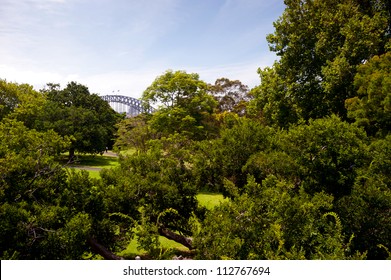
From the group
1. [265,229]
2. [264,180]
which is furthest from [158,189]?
[265,229]

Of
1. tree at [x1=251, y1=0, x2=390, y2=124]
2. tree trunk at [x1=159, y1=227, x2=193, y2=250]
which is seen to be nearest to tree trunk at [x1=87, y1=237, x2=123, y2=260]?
tree trunk at [x1=159, y1=227, x2=193, y2=250]

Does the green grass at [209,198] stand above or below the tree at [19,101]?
below

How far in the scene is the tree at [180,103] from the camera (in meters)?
27.1

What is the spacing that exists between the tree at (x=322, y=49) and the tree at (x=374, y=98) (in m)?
1.39

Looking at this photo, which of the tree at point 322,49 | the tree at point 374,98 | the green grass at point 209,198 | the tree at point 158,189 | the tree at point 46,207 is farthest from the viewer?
the green grass at point 209,198

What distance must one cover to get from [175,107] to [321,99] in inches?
473

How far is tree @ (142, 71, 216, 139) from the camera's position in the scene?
89.0 ft

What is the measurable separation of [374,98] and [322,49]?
5.47 meters

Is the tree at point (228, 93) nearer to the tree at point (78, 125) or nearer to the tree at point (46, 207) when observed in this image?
the tree at point (78, 125)

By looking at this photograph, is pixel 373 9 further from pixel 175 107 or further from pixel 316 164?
pixel 175 107

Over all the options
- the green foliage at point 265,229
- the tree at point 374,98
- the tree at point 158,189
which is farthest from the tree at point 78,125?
the green foliage at point 265,229

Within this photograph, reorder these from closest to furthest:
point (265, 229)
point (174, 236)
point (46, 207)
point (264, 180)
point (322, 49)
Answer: point (265, 229) → point (46, 207) → point (264, 180) → point (174, 236) → point (322, 49)

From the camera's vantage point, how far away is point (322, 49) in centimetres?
1856

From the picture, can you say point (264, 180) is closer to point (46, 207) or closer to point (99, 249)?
point (99, 249)
